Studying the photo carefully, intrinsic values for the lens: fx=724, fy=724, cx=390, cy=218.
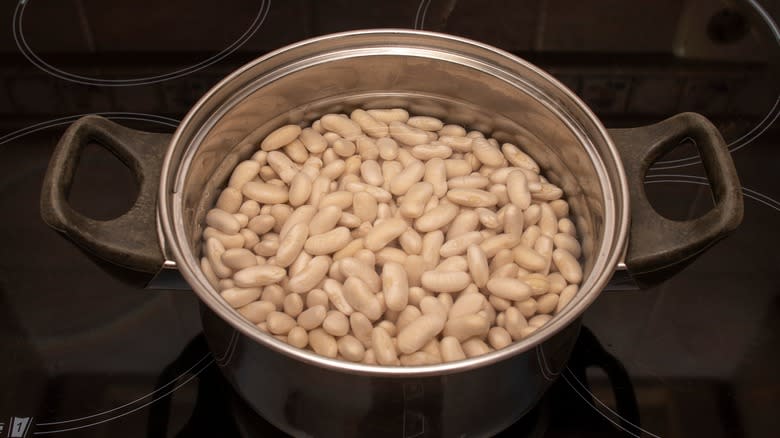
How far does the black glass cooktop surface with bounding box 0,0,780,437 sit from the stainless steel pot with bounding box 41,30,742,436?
7cm

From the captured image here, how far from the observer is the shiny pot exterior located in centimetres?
46

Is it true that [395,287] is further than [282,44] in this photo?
No

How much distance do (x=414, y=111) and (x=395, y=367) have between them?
1.24 feet

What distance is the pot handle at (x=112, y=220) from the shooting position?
1.63 feet

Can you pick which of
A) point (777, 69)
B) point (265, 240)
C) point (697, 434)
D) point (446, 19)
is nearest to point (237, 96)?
point (265, 240)

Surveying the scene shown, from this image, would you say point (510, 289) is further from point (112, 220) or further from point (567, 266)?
point (112, 220)

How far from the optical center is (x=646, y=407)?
593 mm

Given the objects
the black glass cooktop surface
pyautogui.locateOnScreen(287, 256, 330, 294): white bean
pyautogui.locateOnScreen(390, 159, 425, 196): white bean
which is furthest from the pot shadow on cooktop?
pyautogui.locateOnScreen(390, 159, 425, 196): white bean

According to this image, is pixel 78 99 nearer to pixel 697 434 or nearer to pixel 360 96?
pixel 360 96

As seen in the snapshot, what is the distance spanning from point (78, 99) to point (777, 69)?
797 mm

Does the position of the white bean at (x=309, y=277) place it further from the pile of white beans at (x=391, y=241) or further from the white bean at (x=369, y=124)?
the white bean at (x=369, y=124)

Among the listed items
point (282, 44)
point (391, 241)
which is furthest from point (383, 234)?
point (282, 44)

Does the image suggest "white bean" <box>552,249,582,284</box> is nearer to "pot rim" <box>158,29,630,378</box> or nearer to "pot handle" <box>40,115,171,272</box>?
"pot rim" <box>158,29,630,378</box>

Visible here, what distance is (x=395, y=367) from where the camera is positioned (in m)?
0.42
